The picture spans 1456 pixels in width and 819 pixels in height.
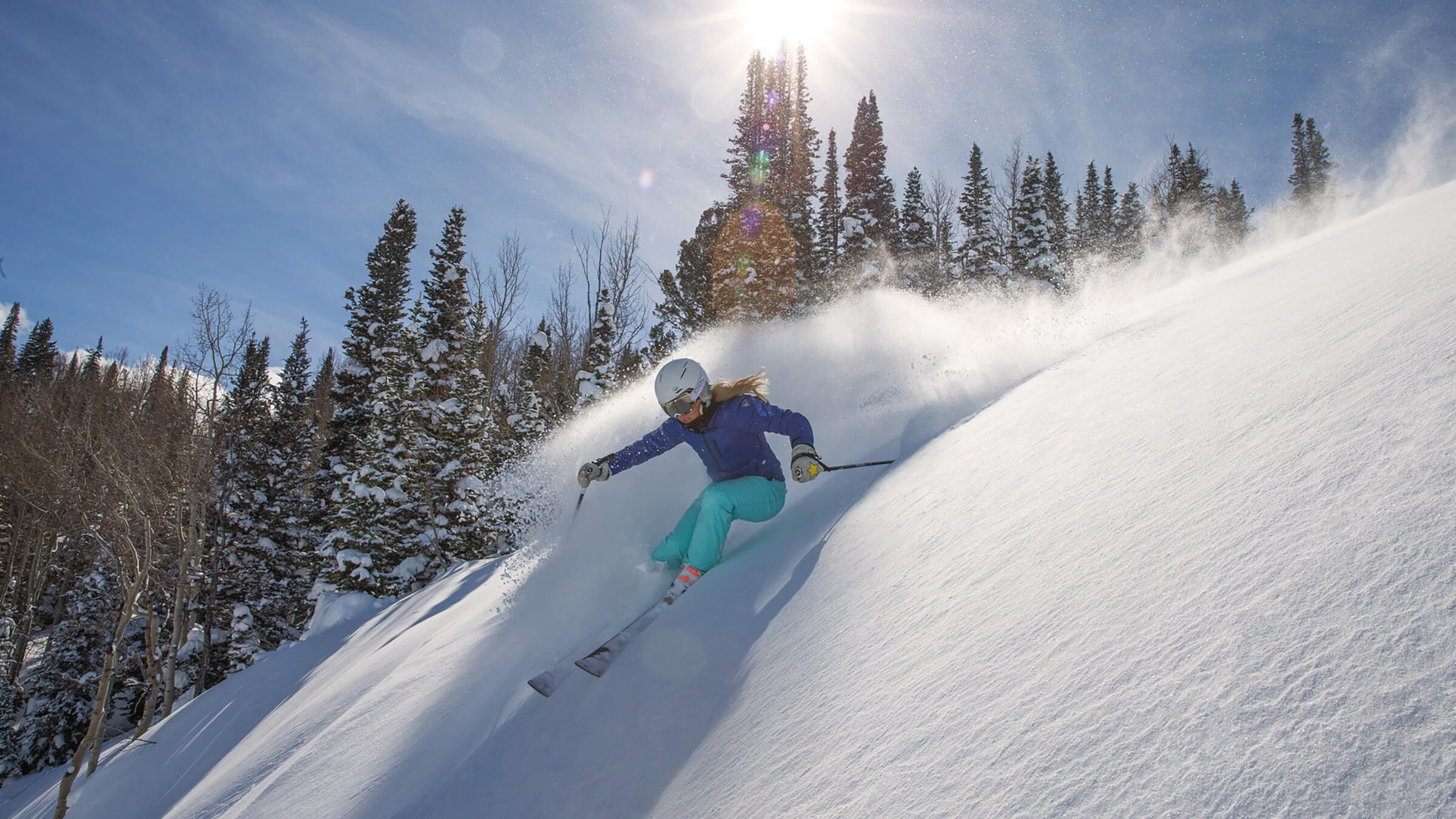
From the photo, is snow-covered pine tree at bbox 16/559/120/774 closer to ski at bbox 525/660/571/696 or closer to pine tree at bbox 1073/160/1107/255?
ski at bbox 525/660/571/696

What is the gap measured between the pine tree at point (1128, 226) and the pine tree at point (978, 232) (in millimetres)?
9489

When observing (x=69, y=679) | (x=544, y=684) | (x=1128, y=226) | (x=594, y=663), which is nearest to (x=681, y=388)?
(x=594, y=663)

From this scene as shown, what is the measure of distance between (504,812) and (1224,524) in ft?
7.66

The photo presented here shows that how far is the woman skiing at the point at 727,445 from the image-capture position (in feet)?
12.5

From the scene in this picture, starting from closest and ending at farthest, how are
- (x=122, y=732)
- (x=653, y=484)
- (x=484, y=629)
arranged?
(x=484, y=629) → (x=653, y=484) → (x=122, y=732)

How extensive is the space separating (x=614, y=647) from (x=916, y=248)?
92.1 feet

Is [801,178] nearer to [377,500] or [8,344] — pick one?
[377,500]

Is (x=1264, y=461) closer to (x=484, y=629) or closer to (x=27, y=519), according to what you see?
(x=484, y=629)

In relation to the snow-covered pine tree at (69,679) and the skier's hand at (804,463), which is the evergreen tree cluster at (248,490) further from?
the skier's hand at (804,463)

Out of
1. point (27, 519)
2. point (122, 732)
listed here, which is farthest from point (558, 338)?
point (27, 519)

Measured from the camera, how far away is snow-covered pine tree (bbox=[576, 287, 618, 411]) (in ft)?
63.1

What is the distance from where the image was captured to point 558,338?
84.5 feet

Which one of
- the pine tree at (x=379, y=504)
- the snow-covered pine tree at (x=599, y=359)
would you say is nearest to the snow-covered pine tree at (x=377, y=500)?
the pine tree at (x=379, y=504)

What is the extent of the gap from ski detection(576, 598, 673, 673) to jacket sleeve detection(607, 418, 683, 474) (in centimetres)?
155
